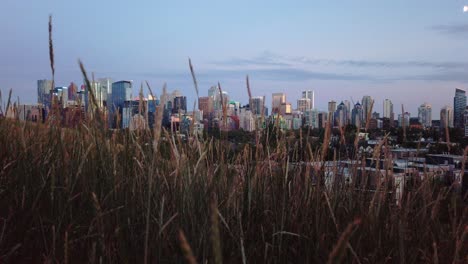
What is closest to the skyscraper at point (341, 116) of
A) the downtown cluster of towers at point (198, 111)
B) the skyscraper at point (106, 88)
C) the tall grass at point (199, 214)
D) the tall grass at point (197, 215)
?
the downtown cluster of towers at point (198, 111)

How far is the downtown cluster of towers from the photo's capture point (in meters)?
2.35

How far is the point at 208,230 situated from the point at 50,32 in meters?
1.34

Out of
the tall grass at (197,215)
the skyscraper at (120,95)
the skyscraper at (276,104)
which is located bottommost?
the tall grass at (197,215)

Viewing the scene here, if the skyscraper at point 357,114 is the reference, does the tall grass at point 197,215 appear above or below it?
below

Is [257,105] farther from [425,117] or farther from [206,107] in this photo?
[425,117]

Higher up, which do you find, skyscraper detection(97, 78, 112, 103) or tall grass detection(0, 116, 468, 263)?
skyscraper detection(97, 78, 112, 103)

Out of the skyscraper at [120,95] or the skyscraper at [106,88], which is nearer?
the skyscraper at [120,95]

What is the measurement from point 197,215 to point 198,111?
1.18 meters

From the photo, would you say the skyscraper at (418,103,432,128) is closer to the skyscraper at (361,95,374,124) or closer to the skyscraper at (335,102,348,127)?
the skyscraper at (335,102,348,127)

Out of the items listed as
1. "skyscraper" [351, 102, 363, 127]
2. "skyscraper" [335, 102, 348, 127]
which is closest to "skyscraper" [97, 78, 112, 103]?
"skyscraper" [335, 102, 348, 127]

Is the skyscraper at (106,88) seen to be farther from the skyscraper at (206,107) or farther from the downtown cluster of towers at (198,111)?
the skyscraper at (206,107)

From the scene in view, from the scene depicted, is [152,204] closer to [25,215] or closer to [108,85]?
[25,215]

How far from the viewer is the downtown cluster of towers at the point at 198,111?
7.70 feet

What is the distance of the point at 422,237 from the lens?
1.65 meters
